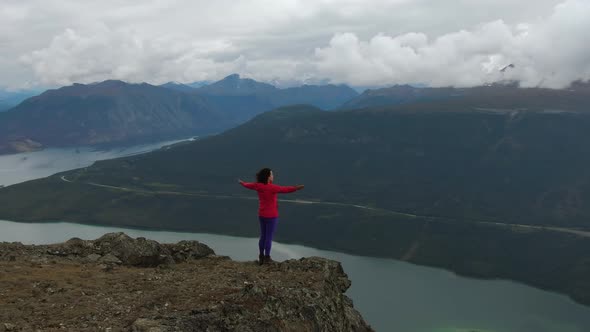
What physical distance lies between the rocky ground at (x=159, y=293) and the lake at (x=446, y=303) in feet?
316

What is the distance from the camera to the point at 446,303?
449ft

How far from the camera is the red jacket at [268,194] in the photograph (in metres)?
22.4

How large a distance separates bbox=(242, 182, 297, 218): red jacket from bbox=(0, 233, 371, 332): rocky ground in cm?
270

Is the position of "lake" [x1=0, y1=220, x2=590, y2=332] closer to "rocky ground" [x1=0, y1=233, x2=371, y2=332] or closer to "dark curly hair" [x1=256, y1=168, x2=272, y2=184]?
"rocky ground" [x1=0, y1=233, x2=371, y2=332]

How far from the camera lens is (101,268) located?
23.6m

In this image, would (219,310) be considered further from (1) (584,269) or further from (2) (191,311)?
(1) (584,269)

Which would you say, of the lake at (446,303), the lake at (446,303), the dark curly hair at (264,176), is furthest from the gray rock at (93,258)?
the lake at (446,303)

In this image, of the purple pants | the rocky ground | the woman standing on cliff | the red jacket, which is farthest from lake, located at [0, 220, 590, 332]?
the red jacket

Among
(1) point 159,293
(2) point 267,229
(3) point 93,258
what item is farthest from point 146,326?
(3) point 93,258

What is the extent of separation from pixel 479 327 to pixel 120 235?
111 metres

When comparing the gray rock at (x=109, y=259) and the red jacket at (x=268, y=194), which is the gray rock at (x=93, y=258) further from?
the red jacket at (x=268, y=194)

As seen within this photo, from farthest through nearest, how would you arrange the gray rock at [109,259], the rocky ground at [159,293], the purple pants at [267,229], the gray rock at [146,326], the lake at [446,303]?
the lake at [446,303] < the gray rock at [109,259] < the purple pants at [267,229] < the rocky ground at [159,293] < the gray rock at [146,326]

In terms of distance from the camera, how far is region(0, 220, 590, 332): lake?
12206 cm

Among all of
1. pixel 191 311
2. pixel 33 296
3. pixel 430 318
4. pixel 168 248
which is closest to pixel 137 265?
pixel 168 248
